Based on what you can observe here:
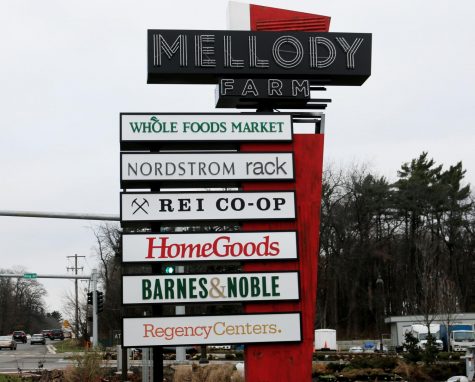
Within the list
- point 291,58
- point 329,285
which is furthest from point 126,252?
point 329,285

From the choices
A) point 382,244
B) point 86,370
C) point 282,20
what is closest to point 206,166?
point 282,20

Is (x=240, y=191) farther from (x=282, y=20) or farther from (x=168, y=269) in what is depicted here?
(x=282, y=20)

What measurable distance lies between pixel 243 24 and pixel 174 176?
3796 millimetres

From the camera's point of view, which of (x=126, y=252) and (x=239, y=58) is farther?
(x=239, y=58)

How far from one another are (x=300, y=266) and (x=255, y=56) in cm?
448

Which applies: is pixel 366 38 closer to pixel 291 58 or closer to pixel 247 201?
pixel 291 58

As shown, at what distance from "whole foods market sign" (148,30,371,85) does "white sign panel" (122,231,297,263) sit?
348 cm

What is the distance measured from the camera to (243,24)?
16438mm

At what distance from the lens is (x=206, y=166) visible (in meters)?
15.2

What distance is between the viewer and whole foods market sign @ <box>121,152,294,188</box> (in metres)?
15.0

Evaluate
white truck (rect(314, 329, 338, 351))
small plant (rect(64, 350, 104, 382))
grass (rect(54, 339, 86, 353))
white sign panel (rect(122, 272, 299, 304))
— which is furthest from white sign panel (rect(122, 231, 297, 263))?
white truck (rect(314, 329, 338, 351))

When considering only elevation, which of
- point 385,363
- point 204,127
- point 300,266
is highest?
point 204,127

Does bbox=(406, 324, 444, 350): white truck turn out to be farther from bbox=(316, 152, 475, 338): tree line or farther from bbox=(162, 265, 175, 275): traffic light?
bbox=(162, 265, 175, 275): traffic light

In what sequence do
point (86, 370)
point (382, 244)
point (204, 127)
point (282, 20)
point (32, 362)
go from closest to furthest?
1. point (204, 127)
2. point (282, 20)
3. point (86, 370)
4. point (32, 362)
5. point (382, 244)
